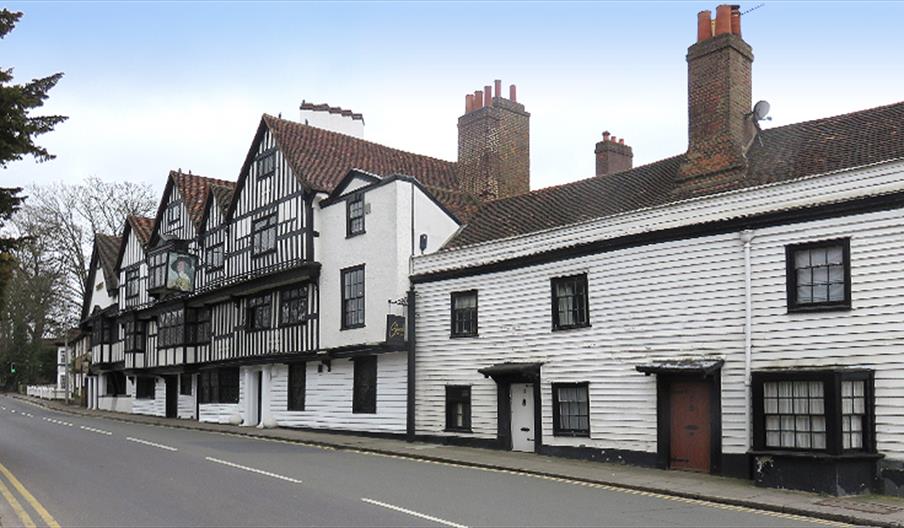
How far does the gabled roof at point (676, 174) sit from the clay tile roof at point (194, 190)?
60.7 feet

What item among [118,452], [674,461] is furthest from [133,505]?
[674,461]

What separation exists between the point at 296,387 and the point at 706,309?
17.7 m

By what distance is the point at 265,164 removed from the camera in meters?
33.3

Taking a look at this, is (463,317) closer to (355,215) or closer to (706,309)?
(355,215)

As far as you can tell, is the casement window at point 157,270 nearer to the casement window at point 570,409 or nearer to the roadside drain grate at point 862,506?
the casement window at point 570,409

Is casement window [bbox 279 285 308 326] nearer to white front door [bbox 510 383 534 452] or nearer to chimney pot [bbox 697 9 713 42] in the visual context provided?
white front door [bbox 510 383 534 452]

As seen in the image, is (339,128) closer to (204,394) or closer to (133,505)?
(204,394)

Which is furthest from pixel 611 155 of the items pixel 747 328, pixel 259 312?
pixel 259 312

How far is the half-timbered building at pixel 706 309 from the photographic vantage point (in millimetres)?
15188

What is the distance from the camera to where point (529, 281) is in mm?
22297

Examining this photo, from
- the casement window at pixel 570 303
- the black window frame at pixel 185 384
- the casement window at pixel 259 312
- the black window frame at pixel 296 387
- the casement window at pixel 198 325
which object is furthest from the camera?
the black window frame at pixel 185 384

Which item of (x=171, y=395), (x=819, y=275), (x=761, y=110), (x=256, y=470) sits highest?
(x=761, y=110)

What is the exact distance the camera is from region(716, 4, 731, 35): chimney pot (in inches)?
789

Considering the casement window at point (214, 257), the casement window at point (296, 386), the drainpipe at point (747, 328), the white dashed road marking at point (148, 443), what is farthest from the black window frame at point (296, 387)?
the drainpipe at point (747, 328)
